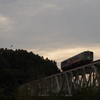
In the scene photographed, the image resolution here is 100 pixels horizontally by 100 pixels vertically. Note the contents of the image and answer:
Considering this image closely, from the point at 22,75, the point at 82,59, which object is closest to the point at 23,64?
the point at 22,75

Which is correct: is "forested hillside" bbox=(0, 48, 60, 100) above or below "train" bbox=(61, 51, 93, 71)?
above

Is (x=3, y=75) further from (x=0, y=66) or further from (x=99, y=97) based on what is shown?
(x=99, y=97)

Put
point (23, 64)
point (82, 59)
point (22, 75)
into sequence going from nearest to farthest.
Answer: point (82, 59) < point (22, 75) < point (23, 64)

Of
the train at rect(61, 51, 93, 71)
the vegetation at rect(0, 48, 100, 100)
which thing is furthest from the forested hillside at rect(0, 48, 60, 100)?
the train at rect(61, 51, 93, 71)

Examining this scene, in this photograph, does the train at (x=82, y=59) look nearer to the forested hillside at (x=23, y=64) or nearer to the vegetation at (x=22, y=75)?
the vegetation at (x=22, y=75)

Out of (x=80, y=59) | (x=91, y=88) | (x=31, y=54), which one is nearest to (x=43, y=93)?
(x=80, y=59)

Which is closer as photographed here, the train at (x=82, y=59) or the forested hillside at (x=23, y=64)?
the train at (x=82, y=59)

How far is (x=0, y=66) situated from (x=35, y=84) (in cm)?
7890

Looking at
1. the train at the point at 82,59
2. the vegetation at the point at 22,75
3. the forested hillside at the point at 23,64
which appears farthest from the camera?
the forested hillside at the point at 23,64

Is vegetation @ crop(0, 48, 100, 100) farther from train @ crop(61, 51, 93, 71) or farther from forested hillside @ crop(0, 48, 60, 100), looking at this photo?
train @ crop(61, 51, 93, 71)

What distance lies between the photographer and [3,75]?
10881 centimetres

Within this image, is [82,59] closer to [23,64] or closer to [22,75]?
[22,75]

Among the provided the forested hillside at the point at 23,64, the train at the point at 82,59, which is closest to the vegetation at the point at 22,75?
the forested hillside at the point at 23,64

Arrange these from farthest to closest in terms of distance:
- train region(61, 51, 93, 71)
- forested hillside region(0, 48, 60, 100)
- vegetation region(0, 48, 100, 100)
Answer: forested hillside region(0, 48, 60, 100)
train region(61, 51, 93, 71)
vegetation region(0, 48, 100, 100)
